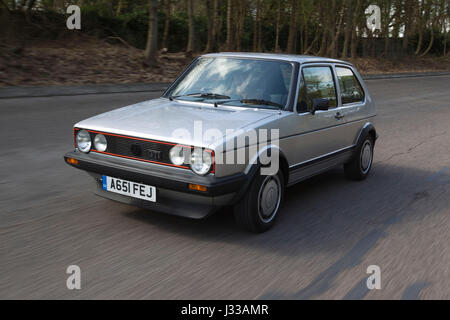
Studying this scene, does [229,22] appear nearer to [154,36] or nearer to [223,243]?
[154,36]

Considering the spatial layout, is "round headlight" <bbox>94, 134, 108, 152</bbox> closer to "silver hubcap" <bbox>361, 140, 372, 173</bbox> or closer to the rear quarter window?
the rear quarter window

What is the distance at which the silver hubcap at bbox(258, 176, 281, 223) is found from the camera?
4.36 meters

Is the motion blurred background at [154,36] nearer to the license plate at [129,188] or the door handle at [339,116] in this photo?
the license plate at [129,188]

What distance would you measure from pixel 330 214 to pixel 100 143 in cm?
240

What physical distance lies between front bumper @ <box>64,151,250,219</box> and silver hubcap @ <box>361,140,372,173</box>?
9.50 ft

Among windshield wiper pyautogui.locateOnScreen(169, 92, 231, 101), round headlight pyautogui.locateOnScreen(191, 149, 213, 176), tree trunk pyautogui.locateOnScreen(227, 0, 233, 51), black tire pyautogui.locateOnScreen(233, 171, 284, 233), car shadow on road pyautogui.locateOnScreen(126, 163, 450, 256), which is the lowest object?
car shadow on road pyautogui.locateOnScreen(126, 163, 450, 256)

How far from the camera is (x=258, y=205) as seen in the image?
4289 millimetres

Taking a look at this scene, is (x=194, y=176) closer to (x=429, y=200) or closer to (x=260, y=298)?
(x=260, y=298)

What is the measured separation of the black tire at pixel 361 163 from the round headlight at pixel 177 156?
9.89ft

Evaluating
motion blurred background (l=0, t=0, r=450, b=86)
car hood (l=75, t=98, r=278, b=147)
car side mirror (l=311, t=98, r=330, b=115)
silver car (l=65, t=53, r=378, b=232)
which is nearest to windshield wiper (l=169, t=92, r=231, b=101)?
silver car (l=65, t=53, r=378, b=232)

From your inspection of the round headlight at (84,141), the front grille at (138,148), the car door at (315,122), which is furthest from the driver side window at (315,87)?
the round headlight at (84,141)

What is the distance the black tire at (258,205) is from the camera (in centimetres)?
421

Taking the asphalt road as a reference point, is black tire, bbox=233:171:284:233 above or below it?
above

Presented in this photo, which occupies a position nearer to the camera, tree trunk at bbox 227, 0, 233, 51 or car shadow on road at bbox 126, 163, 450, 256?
car shadow on road at bbox 126, 163, 450, 256
